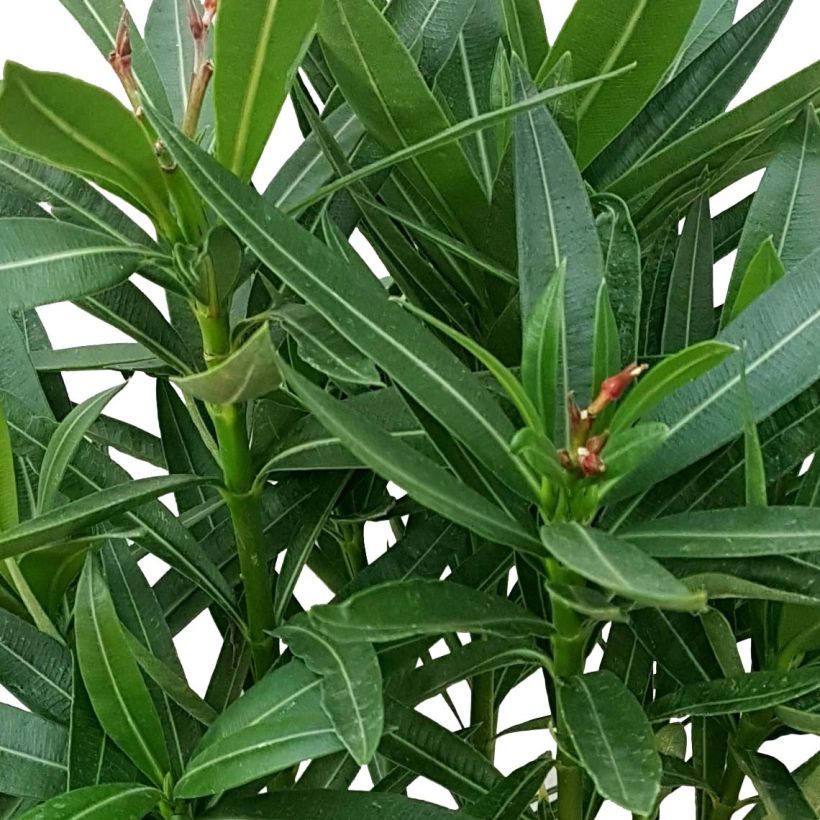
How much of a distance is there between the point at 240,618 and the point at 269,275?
0.61ft

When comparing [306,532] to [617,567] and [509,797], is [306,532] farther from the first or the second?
[617,567]

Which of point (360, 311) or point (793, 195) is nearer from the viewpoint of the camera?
point (360, 311)

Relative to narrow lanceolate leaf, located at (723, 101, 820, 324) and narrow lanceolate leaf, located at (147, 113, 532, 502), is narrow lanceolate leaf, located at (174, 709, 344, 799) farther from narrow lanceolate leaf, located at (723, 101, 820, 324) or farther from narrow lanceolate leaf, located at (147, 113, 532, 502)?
narrow lanceolate leaf, located at (723, 101, 820, 324)

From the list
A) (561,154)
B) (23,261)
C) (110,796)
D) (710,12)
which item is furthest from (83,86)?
(710,12)

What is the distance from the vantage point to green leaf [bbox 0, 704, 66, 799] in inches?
22.5

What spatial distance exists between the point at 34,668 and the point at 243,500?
0.13 metres

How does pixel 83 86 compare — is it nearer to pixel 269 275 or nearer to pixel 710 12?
pixel 269 275

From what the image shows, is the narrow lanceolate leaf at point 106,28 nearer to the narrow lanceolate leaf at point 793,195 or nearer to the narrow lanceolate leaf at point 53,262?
the narrow lanceolate leaf at point 53,262

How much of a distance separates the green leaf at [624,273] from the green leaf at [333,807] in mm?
223

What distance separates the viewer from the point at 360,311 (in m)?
0.47

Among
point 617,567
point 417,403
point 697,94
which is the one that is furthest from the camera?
point 697,94

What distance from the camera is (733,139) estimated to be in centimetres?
58

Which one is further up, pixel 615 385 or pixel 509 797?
pixel 615 385

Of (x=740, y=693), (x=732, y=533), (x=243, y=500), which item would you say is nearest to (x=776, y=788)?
(x=740, y=693)
